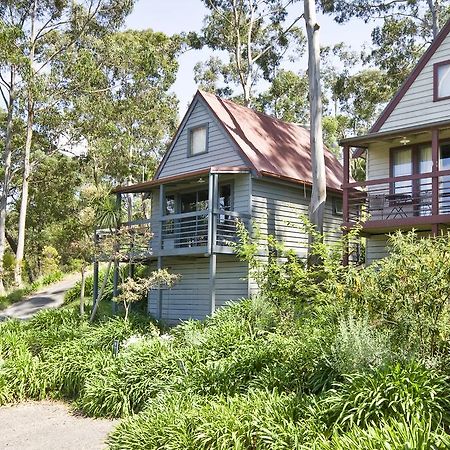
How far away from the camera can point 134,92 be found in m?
32.7

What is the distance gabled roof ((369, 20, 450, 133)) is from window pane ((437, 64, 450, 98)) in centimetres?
54

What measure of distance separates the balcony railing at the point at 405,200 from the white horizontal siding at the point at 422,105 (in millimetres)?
1717

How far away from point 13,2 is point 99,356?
23.2 metres

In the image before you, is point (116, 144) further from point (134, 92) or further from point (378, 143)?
point (378, 143)

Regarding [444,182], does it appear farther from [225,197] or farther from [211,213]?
[225,197]

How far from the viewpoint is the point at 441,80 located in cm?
1517

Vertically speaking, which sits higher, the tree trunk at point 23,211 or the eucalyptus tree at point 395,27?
the eucalyptus tree at point 395,27

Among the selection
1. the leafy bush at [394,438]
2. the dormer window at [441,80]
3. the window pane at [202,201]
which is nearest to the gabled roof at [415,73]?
the dormer window at [441,80]

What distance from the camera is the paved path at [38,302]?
22275mm

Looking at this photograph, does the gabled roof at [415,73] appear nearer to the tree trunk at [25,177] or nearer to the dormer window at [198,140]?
the dormer window at [198,140]

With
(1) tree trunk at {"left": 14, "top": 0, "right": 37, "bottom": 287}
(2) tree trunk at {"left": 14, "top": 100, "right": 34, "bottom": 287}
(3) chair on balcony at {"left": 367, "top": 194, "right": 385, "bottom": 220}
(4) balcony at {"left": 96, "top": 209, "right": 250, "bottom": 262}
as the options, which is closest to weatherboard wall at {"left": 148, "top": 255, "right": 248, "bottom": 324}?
(4) balcony at {"left": 96, "top": 209, "right": 250, "bottom": 262}

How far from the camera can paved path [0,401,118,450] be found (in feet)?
27.5

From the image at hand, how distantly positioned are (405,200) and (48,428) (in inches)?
423

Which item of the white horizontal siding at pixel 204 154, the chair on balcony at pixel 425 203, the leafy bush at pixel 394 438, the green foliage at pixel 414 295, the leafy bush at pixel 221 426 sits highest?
the white horizontal siding at pixel 204 154
